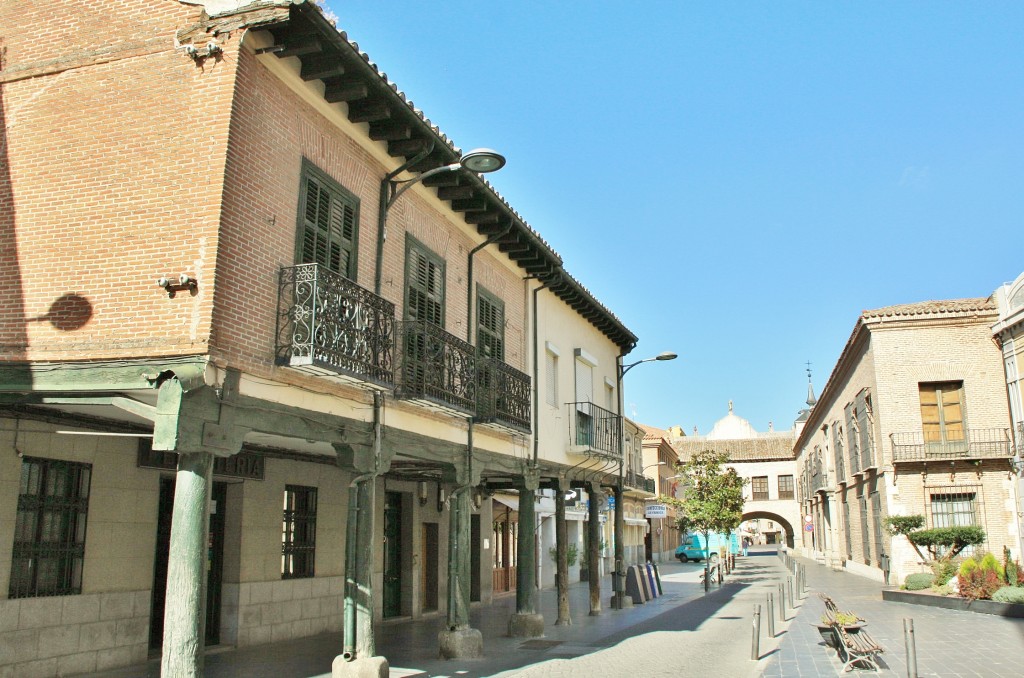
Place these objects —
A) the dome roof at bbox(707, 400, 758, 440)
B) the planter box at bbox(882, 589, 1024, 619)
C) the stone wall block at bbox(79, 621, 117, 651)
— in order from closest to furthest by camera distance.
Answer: the stone wall block at bbox(79, 621, 117, 651), the planter box at bbox(882, 589, 1024, 619), the dome roof at bbox(707, 400, 758, 440)

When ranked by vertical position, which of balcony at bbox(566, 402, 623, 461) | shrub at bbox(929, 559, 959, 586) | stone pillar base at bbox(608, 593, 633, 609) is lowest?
stone pillar base at bbox(608, 593, 633, 609)

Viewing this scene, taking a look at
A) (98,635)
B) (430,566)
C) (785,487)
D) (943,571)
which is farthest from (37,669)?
(785,487)

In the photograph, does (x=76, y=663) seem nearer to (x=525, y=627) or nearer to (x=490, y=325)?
(x=525, y=627)

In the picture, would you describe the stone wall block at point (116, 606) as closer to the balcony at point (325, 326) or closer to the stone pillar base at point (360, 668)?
the stone pillar base at point (360, 668)

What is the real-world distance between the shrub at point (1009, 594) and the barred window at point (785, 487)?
60.0 m

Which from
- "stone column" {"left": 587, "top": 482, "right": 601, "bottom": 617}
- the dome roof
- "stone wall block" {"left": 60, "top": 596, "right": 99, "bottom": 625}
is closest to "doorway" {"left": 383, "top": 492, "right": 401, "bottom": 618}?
"stone column" {"left": 587, "top": 482, "right": 601, "bottom": 617}

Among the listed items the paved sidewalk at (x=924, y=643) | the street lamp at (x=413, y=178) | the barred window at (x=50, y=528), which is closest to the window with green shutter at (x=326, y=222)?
the street lamp at (x=413, y=178)

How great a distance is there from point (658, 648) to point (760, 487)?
2664 inches

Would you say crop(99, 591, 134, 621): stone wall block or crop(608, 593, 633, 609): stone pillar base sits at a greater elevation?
crop(99, 591, 134, 621): stone wall block

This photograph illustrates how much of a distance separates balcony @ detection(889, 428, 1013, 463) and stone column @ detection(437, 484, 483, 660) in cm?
1978

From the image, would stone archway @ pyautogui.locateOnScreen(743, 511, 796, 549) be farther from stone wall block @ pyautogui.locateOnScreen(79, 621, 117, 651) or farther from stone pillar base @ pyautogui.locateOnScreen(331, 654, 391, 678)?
stone wall block @ pyautogui.locateOnScreen(79, 621, 117, 651)

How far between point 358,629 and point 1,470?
4.41m

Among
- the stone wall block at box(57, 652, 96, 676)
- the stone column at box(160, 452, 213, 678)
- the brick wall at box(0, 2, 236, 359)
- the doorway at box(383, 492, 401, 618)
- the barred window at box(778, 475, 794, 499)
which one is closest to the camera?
the stone column at box(160, 452, 213, 678)

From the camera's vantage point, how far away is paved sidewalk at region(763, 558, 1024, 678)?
11.6 metres
